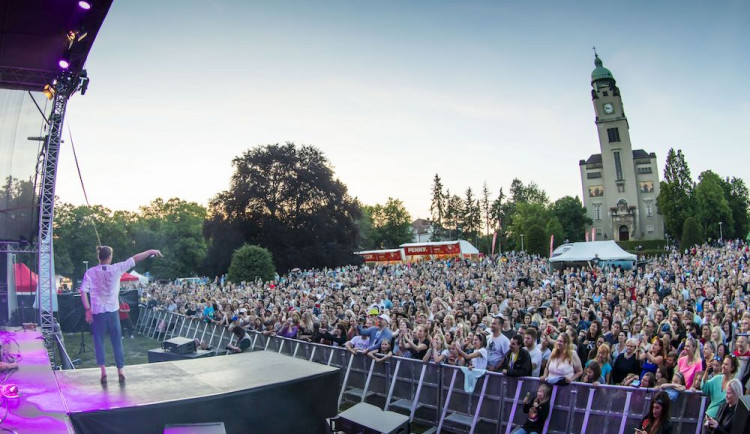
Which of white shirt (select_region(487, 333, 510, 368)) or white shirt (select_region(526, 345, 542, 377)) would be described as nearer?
white shirt (select_region(526, 345, 542, 377))

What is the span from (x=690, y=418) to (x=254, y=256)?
2610 cm

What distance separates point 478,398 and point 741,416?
10.4ft

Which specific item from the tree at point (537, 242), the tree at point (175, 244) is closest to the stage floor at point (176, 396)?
the tree at point (175, 244)

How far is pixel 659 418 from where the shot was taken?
16.6ft

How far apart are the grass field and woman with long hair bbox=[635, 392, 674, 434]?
39.4 feet

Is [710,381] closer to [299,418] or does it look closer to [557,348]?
[557,348]

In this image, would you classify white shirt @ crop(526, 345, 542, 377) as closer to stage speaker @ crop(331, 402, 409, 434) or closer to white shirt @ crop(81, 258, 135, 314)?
stage speaker @ crop(331, 402, 409, 434)

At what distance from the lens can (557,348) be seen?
20.2 feet

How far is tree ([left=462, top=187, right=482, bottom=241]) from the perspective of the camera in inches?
3809

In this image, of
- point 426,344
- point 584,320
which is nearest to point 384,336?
point 426,344

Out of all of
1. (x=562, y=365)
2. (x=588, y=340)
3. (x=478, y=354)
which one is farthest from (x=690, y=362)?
(x=478, y=354)

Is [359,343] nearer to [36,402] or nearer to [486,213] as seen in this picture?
[36,402]

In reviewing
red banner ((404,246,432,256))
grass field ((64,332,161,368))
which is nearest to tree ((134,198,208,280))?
red banner ((404,246,432,256))

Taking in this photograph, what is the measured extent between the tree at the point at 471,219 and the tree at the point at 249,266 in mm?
70980
